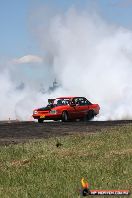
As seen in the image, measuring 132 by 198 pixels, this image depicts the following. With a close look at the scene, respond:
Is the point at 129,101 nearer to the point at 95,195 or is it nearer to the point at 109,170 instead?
the point at 109,170

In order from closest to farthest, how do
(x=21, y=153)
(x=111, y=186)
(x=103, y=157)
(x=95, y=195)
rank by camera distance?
(x=95, y=195) → (x=111, y=186) → (x=103, y=157) → (x=21, y=153)

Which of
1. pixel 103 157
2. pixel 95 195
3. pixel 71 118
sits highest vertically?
pixel 71 118

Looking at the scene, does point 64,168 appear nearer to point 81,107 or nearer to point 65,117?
point 65,117

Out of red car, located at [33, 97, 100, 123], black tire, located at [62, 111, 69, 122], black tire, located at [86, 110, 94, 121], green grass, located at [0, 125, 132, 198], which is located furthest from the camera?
black tire, located at [86, 110, 94, 121]

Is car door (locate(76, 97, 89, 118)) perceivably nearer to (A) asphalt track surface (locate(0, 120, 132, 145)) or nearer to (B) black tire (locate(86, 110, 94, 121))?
(B) black tire (locate(86, 110, 94, 121))

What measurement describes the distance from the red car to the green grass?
15.7 meters

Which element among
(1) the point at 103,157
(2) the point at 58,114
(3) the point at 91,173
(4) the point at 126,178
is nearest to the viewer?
(4) the point at 126,178

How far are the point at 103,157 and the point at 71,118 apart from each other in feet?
66.4

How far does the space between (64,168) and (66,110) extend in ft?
69.7

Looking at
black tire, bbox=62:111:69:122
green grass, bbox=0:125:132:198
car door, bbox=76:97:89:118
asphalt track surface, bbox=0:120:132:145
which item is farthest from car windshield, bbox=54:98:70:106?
green grass, bbox=0:125:132:198

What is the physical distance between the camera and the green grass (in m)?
8.84

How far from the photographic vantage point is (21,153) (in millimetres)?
13930

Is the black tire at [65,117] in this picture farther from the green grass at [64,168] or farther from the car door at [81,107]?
the green grass at [64,168]

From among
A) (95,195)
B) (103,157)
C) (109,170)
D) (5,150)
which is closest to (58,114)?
(5,150)
